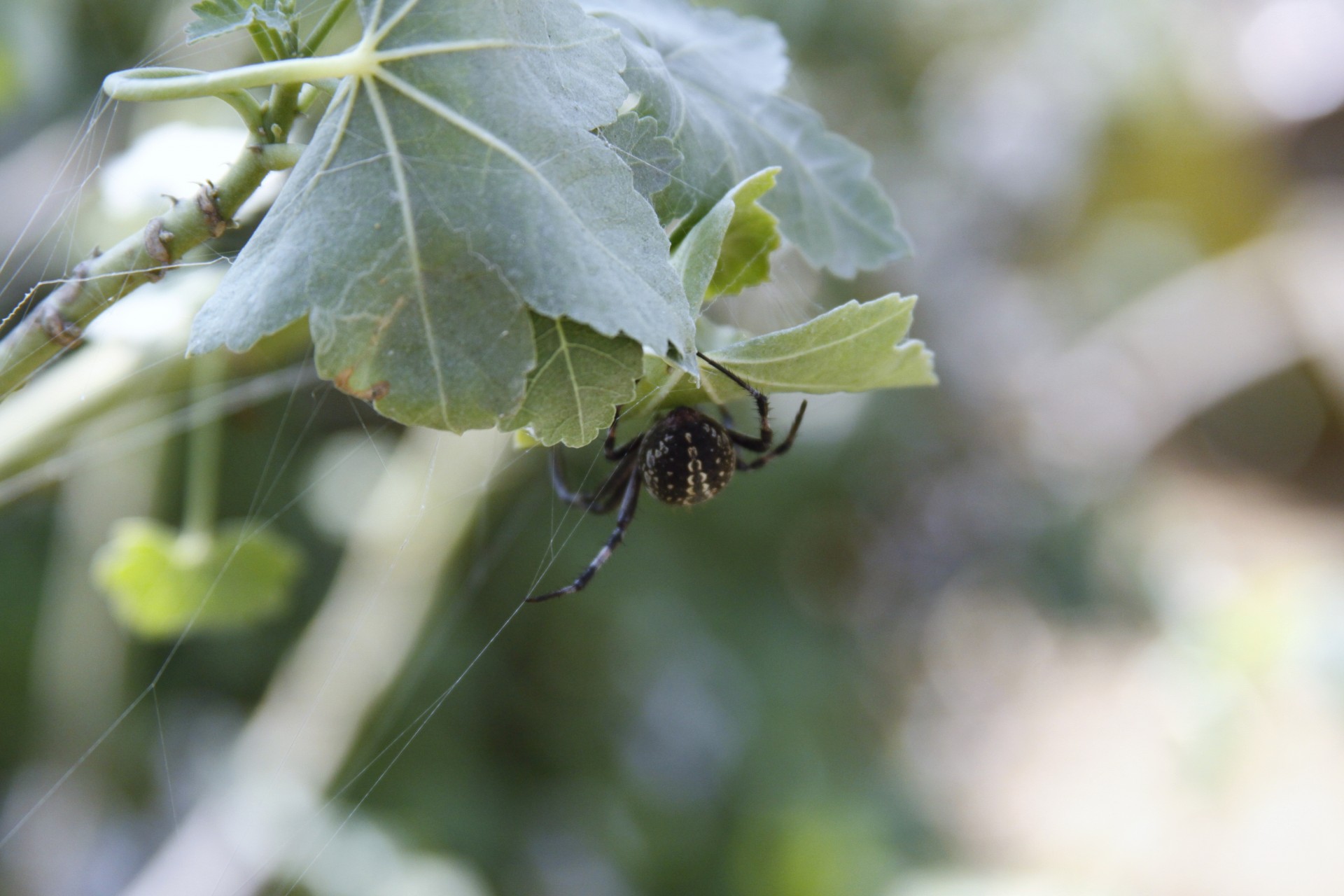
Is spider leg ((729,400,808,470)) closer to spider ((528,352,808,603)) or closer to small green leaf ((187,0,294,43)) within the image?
spider ((528,352,808,603))

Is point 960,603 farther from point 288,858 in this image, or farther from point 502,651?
point 288,858

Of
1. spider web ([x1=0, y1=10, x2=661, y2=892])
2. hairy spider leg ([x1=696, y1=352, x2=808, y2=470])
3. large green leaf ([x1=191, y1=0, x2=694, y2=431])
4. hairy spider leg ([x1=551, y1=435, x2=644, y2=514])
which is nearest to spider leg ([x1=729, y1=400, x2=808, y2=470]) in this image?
hairy spider leg ([x1=696, y1=352, x2=808, y2=470])

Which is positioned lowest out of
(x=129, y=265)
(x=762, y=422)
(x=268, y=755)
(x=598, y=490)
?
(x=268, y=755)

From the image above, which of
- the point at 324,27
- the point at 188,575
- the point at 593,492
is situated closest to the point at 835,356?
the point at 324,27

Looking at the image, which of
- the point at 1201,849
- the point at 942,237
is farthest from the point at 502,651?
the point at 1201,849

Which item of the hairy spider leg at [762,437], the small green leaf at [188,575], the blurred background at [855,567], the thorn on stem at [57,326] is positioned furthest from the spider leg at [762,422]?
the small green leaf at [188,575]

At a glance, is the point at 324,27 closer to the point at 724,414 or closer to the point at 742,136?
the point at 742,136
